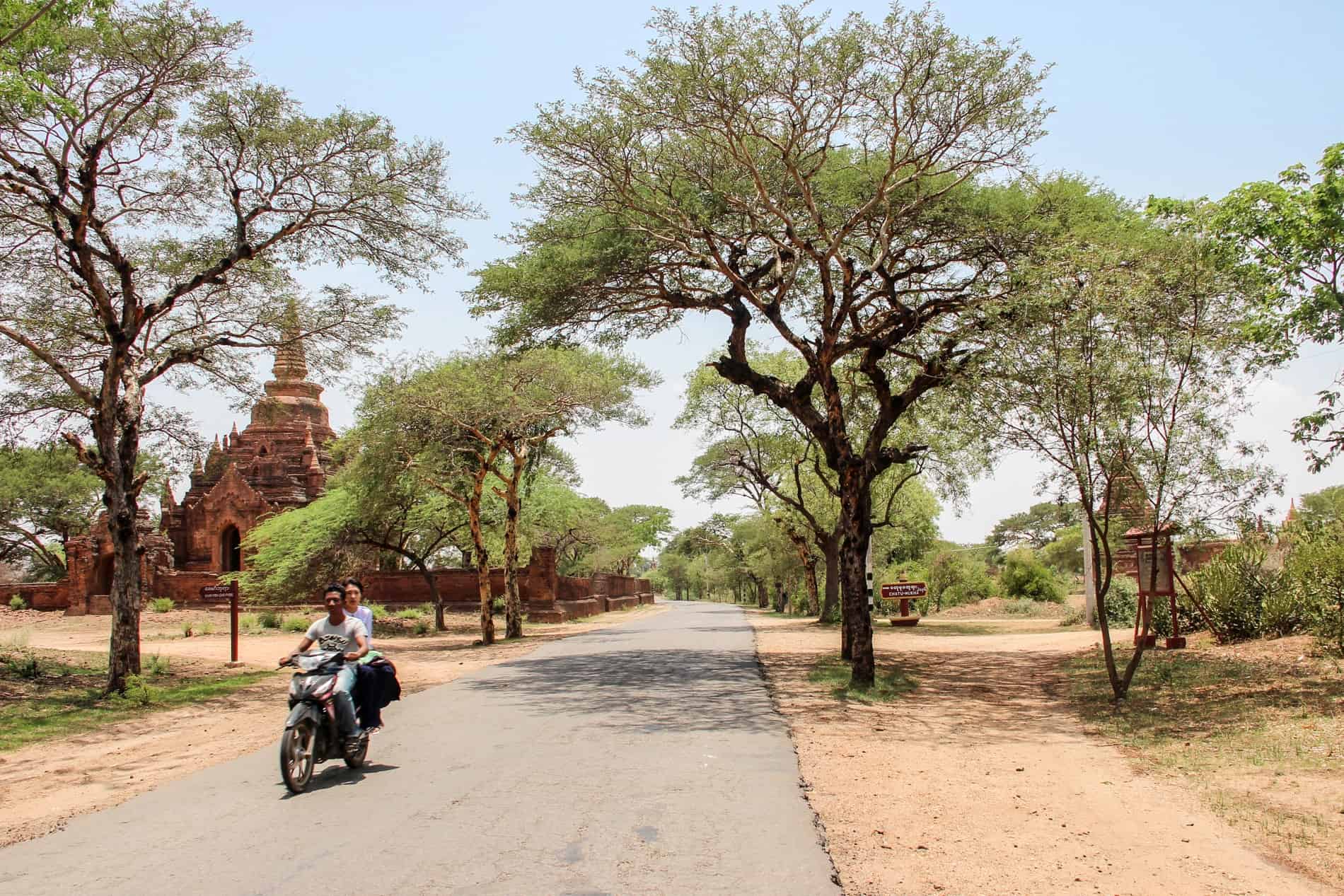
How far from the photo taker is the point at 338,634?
25.8ft

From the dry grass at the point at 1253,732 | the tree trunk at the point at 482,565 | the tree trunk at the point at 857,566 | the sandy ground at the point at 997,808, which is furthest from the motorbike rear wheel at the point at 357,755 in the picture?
the tree trunk at the point at 482,565

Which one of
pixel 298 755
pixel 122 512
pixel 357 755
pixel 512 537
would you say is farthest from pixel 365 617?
pixel 512 537

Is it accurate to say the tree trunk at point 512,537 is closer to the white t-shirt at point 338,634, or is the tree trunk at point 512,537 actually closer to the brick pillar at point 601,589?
the white t-shirt at point 338,634

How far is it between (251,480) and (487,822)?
151 ft

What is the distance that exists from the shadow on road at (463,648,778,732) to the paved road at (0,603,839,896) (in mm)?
149

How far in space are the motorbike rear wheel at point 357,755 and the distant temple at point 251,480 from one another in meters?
39.0

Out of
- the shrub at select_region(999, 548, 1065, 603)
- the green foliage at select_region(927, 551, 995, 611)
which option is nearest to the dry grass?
the shrub at select_region(999, 548, 1065, 603)

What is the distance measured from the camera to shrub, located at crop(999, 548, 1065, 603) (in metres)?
39.4

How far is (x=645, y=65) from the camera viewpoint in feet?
43.3

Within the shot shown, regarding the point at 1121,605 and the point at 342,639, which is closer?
the point at 342,639

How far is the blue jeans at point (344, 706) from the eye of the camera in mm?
7387

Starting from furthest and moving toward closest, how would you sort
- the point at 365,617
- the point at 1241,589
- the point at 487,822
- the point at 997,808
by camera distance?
1. the point at 1241,589
2. the point at 365,617
3. the point at 997,808
4. the point at 487,822

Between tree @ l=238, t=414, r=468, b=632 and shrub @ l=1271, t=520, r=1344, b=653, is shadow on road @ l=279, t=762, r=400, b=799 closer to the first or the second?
shrub @ l=1271, t=520, r=1344, b=653

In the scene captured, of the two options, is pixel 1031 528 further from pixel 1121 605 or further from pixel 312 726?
pixel 312 726
